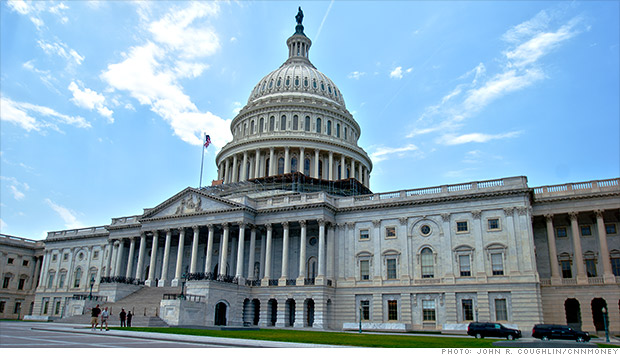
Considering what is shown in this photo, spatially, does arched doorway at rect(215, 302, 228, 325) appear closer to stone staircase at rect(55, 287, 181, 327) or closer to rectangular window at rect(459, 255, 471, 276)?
stone staircase at rect(55, 287, 181, 327)

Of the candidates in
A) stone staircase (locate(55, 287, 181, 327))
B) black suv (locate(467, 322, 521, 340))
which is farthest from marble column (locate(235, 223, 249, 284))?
black suv (locate(467, 322, 521, 340))

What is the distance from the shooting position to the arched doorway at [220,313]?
172 feet

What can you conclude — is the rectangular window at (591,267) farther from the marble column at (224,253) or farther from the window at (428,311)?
the marble column at (224,253)

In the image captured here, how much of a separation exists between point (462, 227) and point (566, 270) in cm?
1265

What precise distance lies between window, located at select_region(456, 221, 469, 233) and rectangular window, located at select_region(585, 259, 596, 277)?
13729 millimetres

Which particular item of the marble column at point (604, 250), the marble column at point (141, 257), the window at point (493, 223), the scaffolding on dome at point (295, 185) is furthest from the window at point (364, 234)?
the marble column at point (141, 257)

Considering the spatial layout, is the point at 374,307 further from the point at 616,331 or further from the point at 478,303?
the point at 616,331

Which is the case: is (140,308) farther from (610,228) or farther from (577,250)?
(610,228)

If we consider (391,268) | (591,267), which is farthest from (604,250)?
(391,268)

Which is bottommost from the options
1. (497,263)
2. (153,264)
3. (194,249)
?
(497,263)

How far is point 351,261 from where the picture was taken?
55.3 metres

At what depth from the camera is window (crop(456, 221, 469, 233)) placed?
50562mm

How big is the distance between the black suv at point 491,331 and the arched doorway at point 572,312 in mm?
16200

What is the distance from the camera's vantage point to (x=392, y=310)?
51656mm
